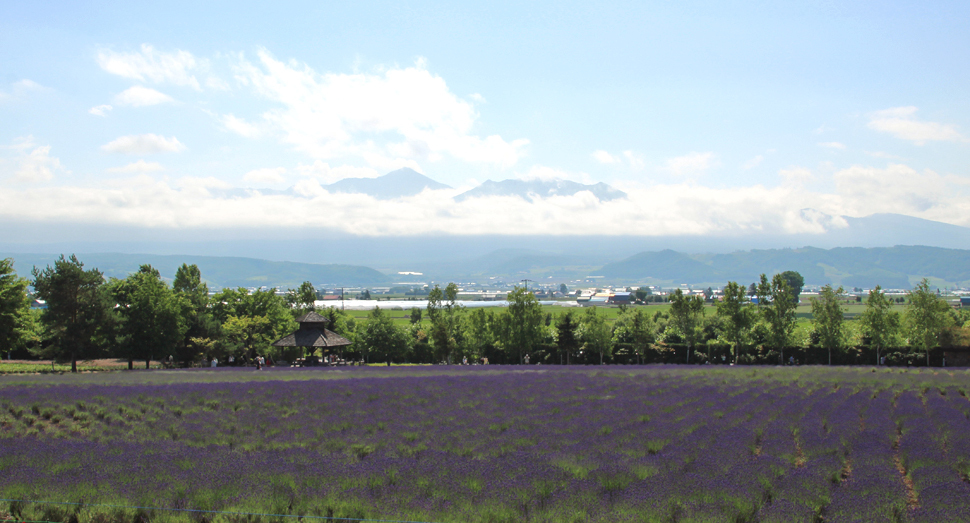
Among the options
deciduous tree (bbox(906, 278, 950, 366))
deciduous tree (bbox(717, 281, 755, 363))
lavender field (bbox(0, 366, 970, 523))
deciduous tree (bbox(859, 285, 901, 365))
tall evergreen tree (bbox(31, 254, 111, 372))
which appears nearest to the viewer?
lavender field (bbox(0, 366, 970, 523))

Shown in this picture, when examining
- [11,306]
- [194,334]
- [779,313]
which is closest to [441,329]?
[194,334]

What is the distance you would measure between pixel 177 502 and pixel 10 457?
193 inches

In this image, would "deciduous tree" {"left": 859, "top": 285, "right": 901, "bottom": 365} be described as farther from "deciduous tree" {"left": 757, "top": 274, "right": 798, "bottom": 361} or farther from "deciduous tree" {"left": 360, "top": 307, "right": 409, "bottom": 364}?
"deciduous tree" {"left": 360, "top": 307, "right": 409, "bottom": 364}

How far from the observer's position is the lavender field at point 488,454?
8562 millimetres

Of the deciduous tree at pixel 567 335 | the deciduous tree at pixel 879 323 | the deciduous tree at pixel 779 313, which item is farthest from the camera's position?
the deciduous tree at pixel 567 335

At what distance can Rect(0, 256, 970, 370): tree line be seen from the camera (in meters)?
39.6

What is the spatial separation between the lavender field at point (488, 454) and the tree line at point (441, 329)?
65.1 feet

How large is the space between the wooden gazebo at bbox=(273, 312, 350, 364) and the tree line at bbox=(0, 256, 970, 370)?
7.49 feet

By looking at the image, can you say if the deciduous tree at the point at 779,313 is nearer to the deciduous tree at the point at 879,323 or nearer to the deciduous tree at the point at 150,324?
the deciduous tree at the point at 879,323

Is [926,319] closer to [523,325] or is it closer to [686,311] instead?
[686,311]

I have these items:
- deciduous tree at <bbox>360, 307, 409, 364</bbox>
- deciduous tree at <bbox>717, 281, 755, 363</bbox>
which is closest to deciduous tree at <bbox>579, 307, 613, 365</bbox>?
deciduous tree at <bbox>717, 281, 755, 363</bbox>

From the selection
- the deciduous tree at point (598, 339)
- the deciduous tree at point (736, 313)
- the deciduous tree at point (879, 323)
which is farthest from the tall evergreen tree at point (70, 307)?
the deciduous tree at point (879, 323)

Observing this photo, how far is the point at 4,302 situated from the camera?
36.4 metres

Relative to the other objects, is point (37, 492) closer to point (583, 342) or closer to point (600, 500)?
point (600, 500)
